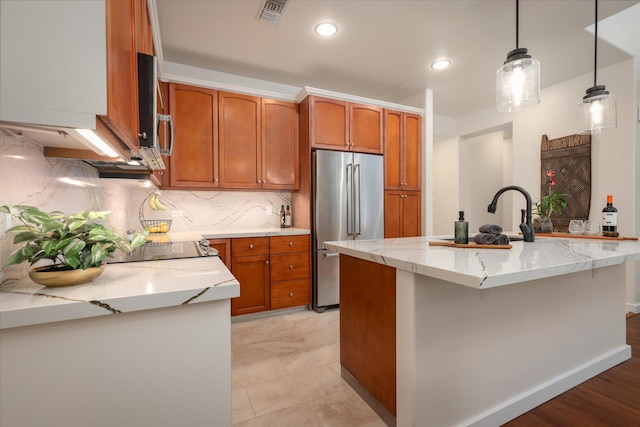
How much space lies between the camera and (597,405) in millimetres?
1638

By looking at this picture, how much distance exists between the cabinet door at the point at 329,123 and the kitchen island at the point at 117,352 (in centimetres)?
242

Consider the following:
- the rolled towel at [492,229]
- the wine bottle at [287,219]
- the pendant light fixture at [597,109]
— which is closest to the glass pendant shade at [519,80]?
the pendant light fixture at [597,109]

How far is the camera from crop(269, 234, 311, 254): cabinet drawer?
119 inches

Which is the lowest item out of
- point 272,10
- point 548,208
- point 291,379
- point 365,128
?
point 291,379

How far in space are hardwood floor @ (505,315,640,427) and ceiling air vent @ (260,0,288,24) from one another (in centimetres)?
302

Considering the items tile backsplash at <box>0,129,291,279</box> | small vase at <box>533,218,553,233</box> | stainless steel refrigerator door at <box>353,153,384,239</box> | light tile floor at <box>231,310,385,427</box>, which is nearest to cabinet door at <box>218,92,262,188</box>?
tile backsplash at <box>0,129,291,279</box>

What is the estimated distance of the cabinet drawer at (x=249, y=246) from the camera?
2855 millimetres

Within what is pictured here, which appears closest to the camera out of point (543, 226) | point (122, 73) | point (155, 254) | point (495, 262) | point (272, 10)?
point (122, 73)

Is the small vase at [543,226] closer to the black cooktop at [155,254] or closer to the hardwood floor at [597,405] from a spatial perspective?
the hardwood floor at [597,405]

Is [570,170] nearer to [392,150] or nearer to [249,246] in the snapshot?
[392,150]

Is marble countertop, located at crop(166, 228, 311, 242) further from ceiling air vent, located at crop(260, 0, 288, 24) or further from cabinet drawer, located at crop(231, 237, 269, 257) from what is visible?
ceiling air vent, located at crop(260, 0, 288, 24)

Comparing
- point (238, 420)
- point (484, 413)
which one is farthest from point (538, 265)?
point (238, 420)

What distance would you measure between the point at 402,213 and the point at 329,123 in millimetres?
1436

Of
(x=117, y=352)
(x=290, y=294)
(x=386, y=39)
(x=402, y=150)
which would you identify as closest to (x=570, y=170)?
(x=402, y=150)
